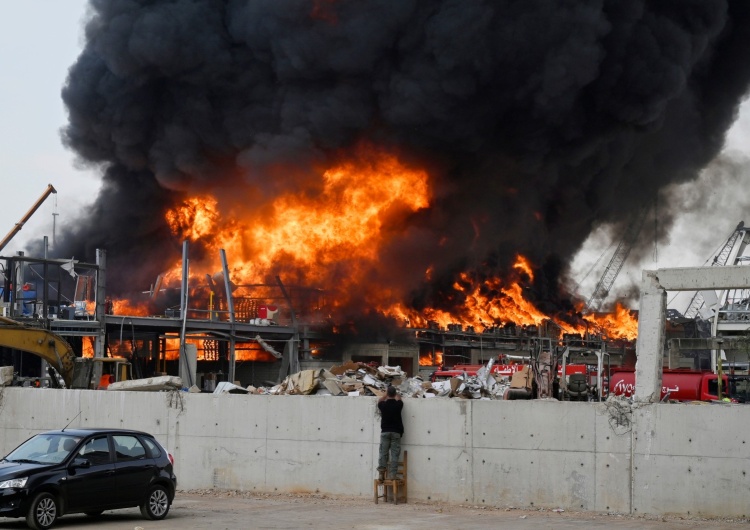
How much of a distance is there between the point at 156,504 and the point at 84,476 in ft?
3.93

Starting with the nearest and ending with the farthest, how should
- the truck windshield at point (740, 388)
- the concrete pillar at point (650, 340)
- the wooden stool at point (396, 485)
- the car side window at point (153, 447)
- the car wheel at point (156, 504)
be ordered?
the car wheel at point (156, 504) < the car side window at point (153, 447) < the concrete pillar at point (650, 340) < the wooden stool at point (396, 485) < the truck windshield at point (740, 388)

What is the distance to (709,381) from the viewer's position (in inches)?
1045

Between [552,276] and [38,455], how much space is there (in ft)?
153

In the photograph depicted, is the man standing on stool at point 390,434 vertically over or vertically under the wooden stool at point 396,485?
over

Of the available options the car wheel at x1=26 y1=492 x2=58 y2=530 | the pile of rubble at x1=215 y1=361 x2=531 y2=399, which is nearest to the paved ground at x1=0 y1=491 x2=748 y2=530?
the car wheel at x1=26 y1=492 x2=58 y2=530

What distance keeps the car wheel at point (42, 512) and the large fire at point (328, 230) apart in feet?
104

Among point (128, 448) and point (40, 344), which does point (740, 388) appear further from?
point (128, 448)

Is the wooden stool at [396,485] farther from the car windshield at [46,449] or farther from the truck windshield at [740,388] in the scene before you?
the truck windshield at [740,388]

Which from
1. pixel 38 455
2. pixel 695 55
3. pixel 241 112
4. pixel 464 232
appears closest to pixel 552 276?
pixel 464 232

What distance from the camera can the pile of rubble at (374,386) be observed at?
19.1 meters

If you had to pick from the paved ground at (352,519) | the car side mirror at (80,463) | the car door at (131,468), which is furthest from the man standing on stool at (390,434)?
the car side mirror at (80,463)

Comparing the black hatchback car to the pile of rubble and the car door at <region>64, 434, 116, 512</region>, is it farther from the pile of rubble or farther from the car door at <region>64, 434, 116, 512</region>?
the pile of rubble

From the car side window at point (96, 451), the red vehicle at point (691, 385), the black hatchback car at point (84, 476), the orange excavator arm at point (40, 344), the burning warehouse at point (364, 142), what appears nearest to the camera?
the black hatchback car at point (84, 476)

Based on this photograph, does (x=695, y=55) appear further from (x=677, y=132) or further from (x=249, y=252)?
(x=249, y=252)
